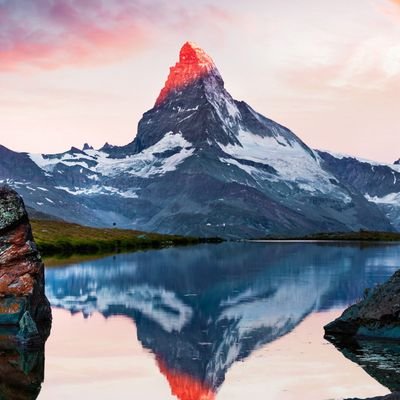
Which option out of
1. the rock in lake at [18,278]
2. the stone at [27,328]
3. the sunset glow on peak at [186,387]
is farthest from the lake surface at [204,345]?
the rock in lake at [18,278]

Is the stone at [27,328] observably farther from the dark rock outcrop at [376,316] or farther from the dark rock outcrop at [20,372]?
the dark rock outcrop at [376,316]

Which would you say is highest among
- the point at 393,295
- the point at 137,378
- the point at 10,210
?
the point at 10,210

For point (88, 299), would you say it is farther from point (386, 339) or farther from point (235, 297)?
point (386, 339)

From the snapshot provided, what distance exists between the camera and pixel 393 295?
1590 inches

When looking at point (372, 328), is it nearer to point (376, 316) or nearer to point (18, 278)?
point (376, 316)

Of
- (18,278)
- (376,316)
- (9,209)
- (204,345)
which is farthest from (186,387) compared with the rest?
(9,209)

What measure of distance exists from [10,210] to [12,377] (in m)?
13.9

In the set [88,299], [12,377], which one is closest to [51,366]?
[12,377]

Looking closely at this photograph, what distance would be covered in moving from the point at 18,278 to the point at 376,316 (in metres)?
18.9

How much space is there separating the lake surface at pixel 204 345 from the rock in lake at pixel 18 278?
157cm

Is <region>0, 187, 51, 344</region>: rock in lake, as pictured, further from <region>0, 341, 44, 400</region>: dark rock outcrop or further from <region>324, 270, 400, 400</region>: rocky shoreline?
<region>324, 270, 400, 400</region>: rocky shoreline

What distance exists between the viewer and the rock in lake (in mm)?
41344

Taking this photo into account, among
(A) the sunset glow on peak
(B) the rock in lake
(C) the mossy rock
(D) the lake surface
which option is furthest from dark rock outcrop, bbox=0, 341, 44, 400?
(C) the mossy rock

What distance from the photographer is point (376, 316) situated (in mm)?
41344
